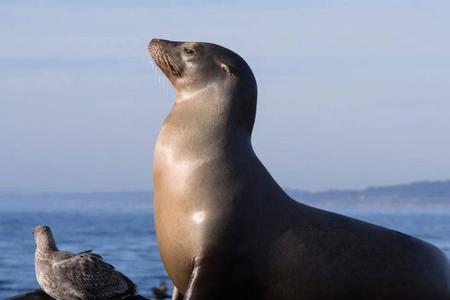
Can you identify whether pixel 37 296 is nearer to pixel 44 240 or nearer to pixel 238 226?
pixel 44 240

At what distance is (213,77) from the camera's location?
1105 centimetres

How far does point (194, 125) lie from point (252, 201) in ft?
2.37

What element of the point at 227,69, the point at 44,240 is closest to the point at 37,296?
the point at 44,240

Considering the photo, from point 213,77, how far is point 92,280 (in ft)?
7.13

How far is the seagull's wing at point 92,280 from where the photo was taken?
12039 mm

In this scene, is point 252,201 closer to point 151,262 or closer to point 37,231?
point 37,231

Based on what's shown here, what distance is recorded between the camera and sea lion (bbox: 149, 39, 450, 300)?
34.5ft

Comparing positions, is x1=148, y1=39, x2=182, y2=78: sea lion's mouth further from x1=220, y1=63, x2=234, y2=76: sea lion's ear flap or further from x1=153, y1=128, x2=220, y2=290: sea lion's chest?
x1=153, y1=128, x2=220, y2=290: sea lion's chest

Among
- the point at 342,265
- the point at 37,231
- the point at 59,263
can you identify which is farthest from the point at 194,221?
the point at 37,231

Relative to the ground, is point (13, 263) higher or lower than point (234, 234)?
lower

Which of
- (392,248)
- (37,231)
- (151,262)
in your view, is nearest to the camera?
(392,248)

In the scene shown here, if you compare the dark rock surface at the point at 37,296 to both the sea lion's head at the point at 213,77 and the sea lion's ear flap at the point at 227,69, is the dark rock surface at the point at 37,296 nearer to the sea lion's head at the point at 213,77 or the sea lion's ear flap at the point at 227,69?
the sea lion's head at the point at 213,77

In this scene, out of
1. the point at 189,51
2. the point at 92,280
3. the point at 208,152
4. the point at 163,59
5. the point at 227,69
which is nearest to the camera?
the point at 208,152

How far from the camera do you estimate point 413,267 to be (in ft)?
36.7
